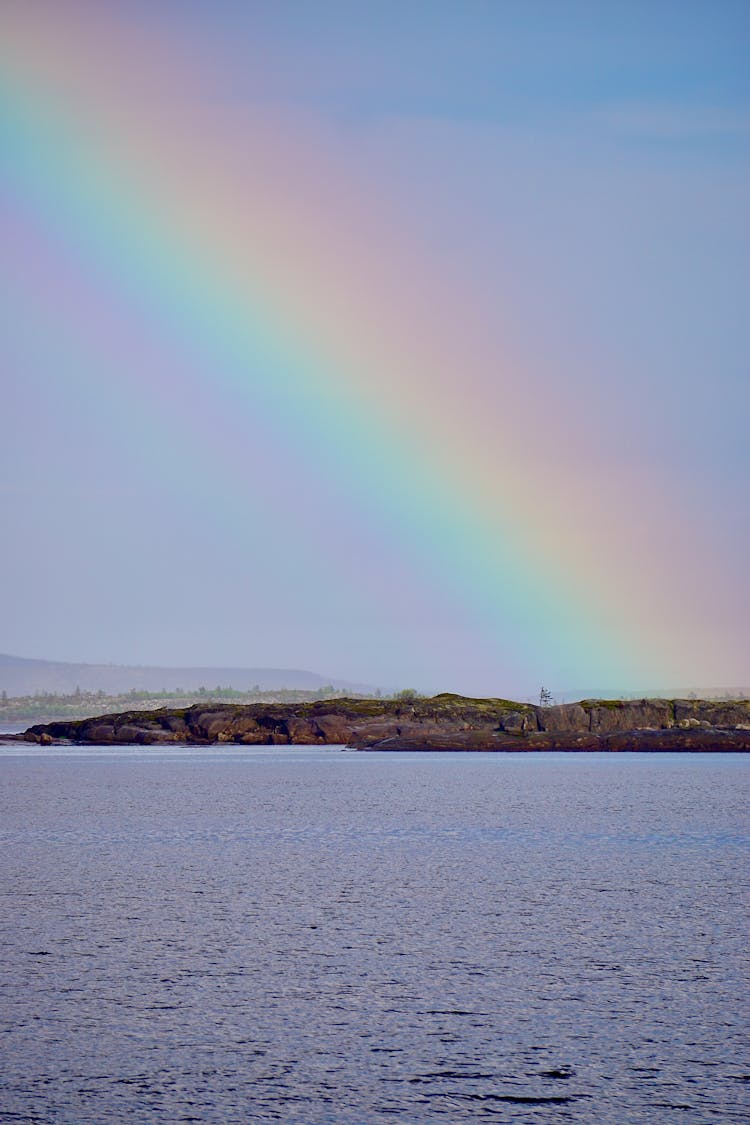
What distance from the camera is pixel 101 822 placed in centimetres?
4522

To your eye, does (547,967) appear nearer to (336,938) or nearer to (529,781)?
(336,938)

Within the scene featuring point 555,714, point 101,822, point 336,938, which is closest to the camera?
point 336,938

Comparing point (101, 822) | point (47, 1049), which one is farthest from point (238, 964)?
point (101, 822)

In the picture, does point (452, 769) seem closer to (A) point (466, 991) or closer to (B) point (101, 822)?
(B) point (101, 822)

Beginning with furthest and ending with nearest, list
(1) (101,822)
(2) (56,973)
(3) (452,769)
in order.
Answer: (3) (452,769), (1) (101,822), (2) (56,973)

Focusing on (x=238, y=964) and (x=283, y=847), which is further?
(x=283, y=847)

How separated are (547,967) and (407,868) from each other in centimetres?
1274

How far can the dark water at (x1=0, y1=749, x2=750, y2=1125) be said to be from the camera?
11.3 m

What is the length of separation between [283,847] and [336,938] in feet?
51.9

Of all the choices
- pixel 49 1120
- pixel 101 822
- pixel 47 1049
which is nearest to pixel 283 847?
pixel 101 822

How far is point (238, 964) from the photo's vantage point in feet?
57.3

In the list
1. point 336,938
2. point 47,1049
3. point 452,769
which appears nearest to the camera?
point 47,1049

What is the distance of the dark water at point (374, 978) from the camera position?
1134 cm

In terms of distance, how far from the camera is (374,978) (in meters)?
16.5
